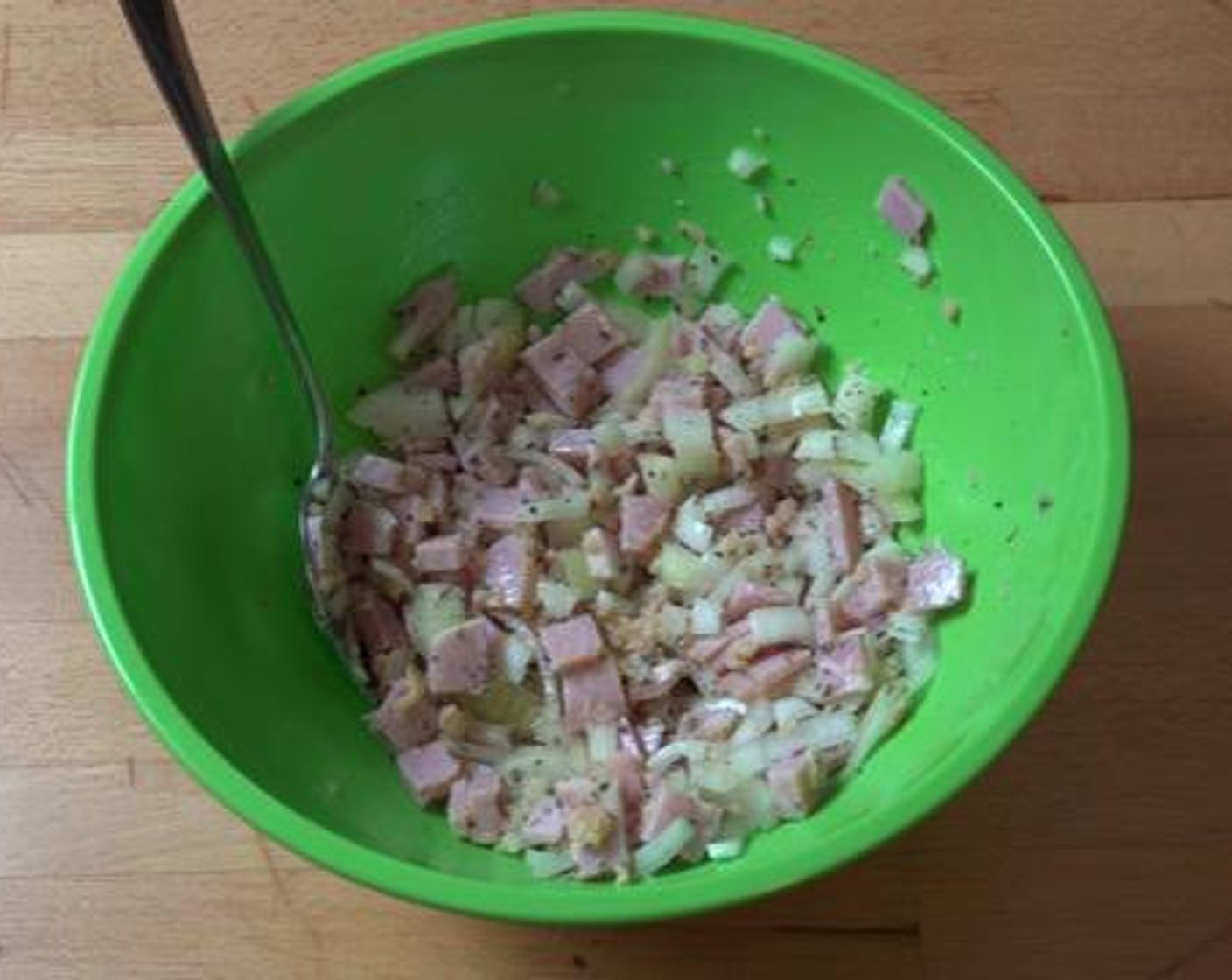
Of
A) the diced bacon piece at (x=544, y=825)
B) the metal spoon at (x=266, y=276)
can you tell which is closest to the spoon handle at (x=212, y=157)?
the metal spoon at (x=266, y=276)

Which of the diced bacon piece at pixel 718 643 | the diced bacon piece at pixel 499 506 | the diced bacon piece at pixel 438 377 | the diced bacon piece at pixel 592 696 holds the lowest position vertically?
the diced bacon piece at pixel 592 696

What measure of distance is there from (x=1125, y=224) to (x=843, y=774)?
0.56 meters

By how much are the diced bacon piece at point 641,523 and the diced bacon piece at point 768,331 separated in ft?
0.51

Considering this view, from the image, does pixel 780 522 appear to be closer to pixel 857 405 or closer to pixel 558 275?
pixel 857 405

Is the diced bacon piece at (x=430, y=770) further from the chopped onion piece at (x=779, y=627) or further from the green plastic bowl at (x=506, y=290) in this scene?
the chopped onion piece at (x=779, y=627)

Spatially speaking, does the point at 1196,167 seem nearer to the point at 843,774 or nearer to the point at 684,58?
the point at 684,58

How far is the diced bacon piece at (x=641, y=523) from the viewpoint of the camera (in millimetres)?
1145

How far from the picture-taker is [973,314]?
3.67ft

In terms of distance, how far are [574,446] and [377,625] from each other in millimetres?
207

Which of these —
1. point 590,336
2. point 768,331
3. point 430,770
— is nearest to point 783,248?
point 768,331

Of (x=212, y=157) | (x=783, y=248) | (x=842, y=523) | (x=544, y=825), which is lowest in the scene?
(x=544, y=825)

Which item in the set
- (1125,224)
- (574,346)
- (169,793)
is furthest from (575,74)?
(169,793)

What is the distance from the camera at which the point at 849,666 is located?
106 cm

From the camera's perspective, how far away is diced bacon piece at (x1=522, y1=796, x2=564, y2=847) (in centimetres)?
102
